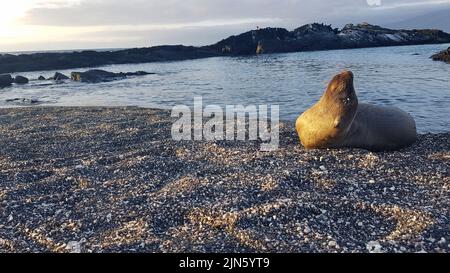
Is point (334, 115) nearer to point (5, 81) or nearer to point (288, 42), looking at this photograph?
point (5, 81)

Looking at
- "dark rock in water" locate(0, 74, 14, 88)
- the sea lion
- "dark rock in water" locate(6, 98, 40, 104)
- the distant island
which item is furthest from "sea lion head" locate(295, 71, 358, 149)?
the distant island

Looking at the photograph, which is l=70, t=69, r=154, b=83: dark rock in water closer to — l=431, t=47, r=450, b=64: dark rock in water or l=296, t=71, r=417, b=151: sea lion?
l=431, t=47, r=450, b=64: dark rock in water

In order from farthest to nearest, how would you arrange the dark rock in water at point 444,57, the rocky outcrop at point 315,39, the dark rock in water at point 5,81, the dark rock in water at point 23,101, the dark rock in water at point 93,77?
the rocky outcrop at point 315,39
the dark rock in water at point 444,57
the dark rock in water at point 93,77
the dark rock in water at point 5,81
the dark rock in water at point 23,101

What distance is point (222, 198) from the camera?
277 inches

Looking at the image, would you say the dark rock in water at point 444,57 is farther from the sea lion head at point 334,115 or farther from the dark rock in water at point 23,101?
the sea lion head at point 334,115

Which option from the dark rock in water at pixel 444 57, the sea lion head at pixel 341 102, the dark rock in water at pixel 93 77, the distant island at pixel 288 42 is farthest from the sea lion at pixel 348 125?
the distant island at pixel 288 42

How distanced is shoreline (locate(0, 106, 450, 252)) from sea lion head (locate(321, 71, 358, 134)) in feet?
2.21

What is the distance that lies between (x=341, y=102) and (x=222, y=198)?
3795mm

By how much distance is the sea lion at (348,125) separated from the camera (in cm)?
924

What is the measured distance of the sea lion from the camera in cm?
924

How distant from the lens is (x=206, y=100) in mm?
21766

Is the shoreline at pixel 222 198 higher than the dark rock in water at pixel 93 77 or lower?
lower

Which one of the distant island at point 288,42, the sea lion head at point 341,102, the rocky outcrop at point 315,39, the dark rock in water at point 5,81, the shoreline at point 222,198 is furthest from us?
the rocky outcrop at point 315,39

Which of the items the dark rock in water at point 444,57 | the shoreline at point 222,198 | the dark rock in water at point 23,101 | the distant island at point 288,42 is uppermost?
the distant island at point 288,42
